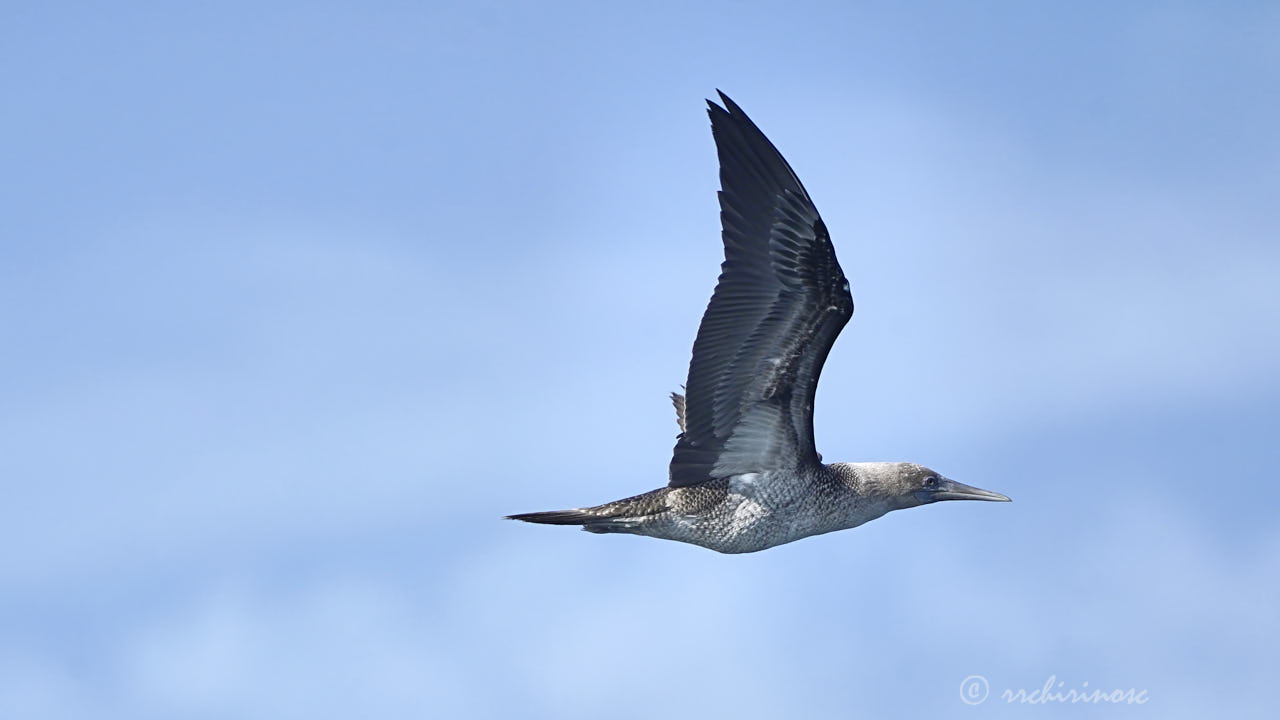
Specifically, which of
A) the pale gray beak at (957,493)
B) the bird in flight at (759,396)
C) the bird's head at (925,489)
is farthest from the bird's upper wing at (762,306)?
the pale gray beak at (957,493)

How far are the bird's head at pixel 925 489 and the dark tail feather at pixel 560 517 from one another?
11.6ft

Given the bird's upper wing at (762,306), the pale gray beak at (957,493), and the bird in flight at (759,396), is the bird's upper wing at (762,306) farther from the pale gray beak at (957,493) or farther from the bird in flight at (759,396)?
the pale gray beak at (957,493)

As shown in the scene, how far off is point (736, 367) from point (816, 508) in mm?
2159

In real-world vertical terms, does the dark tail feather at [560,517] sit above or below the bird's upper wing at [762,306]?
below

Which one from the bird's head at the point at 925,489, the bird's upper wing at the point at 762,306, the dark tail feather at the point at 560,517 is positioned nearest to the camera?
the bird's upper wing at the point at 762,306

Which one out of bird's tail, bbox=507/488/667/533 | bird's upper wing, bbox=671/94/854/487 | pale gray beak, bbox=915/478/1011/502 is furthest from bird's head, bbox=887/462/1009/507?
bird's tail, bbox=507/488/667/533

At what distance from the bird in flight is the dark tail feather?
1 centimetres

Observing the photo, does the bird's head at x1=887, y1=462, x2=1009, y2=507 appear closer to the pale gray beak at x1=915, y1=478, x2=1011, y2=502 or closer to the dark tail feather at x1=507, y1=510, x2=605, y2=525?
the pale gray beak at x1=915, y1=478, x2=1011, y2=502

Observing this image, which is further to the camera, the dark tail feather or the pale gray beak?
the pale gray beak

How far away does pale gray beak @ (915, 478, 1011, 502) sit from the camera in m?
16.8

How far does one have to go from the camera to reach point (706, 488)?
15.3 meters

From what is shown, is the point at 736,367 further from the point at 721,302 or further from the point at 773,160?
the point at 773,160

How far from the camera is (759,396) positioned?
14.6 meters

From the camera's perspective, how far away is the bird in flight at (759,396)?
45.2 ft
